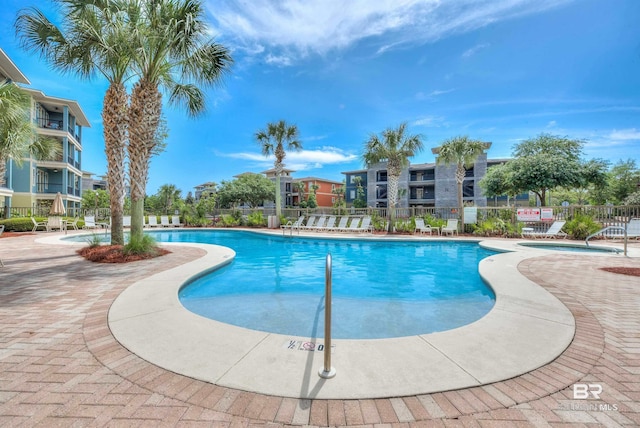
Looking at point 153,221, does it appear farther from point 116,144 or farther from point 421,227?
point 421,227

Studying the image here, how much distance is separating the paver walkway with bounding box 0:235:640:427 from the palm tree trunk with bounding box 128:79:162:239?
5.34 m

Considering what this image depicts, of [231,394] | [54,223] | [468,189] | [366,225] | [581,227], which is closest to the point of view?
[231,394]

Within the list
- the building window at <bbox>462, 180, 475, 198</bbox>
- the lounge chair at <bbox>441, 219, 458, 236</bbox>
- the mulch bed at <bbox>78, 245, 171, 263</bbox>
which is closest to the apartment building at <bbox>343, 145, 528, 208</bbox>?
the building window at <bbox>462, 180, 475, 198</bbox>

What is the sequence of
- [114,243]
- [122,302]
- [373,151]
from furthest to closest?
[373,151]
[114,243]
[122,302]

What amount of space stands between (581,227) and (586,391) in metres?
14.7

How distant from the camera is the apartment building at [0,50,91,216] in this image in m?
23.2

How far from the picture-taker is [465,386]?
209 cm

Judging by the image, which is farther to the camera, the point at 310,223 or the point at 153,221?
the point at 153,221

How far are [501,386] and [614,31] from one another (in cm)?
1457

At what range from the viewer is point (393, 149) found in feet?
55.1

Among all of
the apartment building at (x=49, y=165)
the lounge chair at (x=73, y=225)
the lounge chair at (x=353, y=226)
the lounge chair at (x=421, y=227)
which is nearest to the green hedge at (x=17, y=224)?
the lounge chair at (x=73, y=225)

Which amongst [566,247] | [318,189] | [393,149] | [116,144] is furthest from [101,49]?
[318,189]

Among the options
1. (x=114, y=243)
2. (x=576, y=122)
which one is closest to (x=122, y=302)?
(x=114, y=243)

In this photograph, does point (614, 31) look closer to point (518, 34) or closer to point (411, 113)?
point (518, 34)
